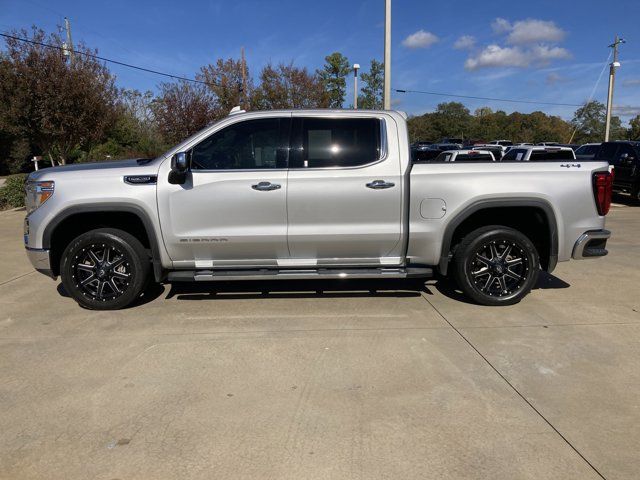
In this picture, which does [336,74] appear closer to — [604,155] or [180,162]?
[604,155]

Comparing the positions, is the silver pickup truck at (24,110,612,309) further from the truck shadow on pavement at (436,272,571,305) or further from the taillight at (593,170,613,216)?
the truck shadow on pavement at (436,272,571,305)

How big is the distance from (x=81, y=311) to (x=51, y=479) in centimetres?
289

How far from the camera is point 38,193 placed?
16.4 ft

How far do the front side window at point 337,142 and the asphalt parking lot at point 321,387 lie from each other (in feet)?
5.07

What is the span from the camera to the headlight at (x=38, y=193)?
4.96 metres

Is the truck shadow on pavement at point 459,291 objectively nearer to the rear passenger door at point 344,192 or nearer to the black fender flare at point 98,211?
the rear passenger door at point 344,192

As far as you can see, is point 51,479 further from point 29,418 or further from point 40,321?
point 40,321

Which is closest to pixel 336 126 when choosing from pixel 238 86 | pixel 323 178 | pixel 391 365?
pixel 323 178

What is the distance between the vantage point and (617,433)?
3051 millimetres

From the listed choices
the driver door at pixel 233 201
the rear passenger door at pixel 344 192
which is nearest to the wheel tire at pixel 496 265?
the rear passenger door at pixel 344 192

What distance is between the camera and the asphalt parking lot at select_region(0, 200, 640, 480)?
2.82 metres

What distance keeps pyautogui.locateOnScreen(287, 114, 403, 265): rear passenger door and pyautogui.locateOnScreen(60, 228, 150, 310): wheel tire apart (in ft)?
5.21

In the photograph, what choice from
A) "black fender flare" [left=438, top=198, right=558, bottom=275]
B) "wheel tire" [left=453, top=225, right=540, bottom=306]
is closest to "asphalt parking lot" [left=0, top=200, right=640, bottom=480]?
"wheel tire" [left=453, top=225, right=540, bottom=306]

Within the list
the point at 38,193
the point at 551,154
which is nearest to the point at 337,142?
the point at 38,193
